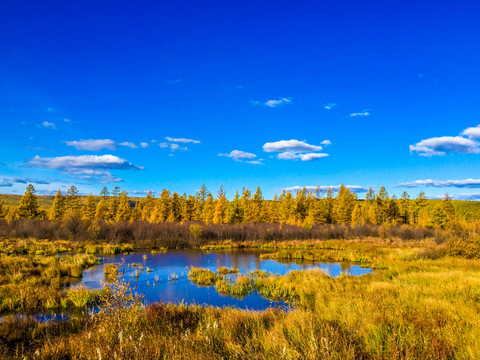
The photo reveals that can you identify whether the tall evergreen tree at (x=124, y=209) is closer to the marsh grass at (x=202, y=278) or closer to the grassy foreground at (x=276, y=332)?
the marsh grass at (x=202, y=278)

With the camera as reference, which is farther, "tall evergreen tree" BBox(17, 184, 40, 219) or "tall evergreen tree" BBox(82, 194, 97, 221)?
"tall evergreen tree" BBox(82, 194, 97, 221)

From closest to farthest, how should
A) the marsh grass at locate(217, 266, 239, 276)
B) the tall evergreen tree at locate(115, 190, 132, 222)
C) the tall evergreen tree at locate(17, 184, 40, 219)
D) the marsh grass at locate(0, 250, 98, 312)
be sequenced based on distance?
1. the marsh grass at locate(0, 250, 98, 312)
2. the marsh grass at locate(217, 266, 239, 276)
3. the tall evergreen tree at locate(17, 184, 40, 219)
4. the tall evergreen tree at locate(115, 190, 132, 222)

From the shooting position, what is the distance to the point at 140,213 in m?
73.1

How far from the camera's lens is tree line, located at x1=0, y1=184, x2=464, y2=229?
6075 centimetres

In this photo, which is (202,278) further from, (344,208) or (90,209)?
(344,208)

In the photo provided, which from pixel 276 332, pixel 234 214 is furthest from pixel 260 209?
pixel 276 332

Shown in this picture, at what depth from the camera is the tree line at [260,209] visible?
60.8 meters

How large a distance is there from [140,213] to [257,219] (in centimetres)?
3000

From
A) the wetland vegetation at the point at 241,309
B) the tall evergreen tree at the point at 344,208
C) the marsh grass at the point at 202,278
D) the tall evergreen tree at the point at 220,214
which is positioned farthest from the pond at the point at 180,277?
the tall evergreen tree at the point at 344,208

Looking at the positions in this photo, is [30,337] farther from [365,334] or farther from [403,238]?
[403,238]

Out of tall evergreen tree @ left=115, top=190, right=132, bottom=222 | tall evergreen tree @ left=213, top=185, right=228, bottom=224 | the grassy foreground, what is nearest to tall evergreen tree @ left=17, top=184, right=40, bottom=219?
tall evergreen tree @ left=115, top=190, right=132, bottom=222

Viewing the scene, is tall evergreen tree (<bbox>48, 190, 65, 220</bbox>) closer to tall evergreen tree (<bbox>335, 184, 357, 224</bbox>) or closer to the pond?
the pond

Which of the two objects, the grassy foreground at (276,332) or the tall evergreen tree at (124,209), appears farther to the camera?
the tall evergreen tree at (124,209)

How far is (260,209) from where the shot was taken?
7650 cm
